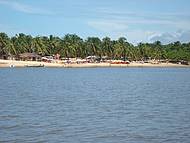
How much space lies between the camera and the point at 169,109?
97.9 feet

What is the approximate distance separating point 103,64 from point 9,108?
500 ft

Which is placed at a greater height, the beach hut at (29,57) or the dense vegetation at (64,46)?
the dense vegetation at (64,46)

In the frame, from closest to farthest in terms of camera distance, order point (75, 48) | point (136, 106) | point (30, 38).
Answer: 1. point (136, 106)
2. point (30, 38)
3. point (75, 48)

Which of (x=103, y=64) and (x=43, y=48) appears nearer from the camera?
(x=43, y=48)

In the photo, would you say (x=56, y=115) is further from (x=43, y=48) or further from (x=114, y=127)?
(x=43, y=48)

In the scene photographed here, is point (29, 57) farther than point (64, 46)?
No

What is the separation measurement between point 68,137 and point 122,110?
10.6 metres

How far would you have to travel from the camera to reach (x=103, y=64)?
596 feet

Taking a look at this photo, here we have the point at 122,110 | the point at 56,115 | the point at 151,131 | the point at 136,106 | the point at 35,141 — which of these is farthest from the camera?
the point at 136,106

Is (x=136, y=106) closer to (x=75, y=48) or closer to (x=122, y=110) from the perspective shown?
(x=122, y=110)

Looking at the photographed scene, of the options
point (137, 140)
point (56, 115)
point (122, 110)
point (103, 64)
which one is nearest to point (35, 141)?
point (137, 140)

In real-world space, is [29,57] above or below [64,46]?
below

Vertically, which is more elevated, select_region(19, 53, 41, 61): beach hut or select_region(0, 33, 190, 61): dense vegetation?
select_region(0, 33, 190, 61): dense vegetation

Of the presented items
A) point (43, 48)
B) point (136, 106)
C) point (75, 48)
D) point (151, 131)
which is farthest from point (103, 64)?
point (151, 131)
